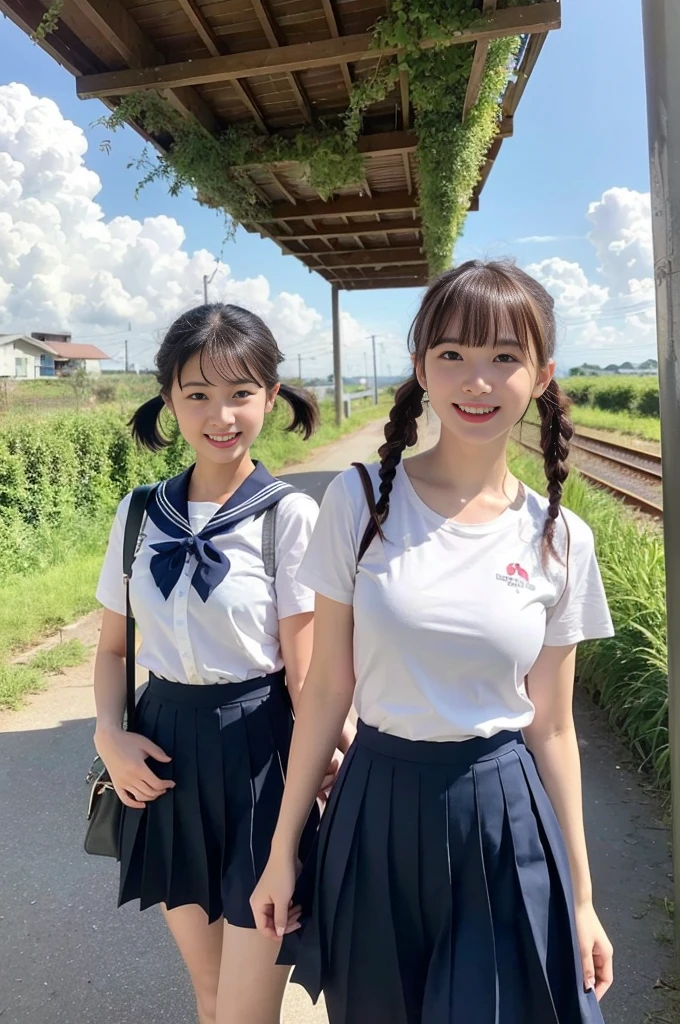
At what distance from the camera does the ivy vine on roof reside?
2.84 m

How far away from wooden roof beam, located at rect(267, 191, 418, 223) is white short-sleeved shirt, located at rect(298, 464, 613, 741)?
5.00 m

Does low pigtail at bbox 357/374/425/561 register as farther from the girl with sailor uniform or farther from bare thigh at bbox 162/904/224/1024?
bare thigh at bbox 162/904/224/1024

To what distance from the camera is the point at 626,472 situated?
13.5 meters

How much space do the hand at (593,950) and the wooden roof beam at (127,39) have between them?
3.66 metres

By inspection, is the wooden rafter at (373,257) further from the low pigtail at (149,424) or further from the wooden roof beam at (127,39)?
the low pigtail at (149,424)

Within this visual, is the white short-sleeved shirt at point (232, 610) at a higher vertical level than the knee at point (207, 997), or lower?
higher

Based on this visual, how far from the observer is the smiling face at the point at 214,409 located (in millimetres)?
1451

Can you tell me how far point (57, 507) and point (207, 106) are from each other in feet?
15.5

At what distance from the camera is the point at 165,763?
1.40 m

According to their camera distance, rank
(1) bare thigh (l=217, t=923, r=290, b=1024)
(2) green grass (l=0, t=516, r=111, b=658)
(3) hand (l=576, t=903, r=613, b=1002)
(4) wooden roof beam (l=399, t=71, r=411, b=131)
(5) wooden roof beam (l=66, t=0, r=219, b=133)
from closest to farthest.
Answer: (3) hand (l=576, t=903, r=613, b=1002)
(1) bare thigh (l=217, t=923, r=290, b=1024)
(5) wooden roof beam (l=66, t=0, r=219, b=133)
(4) wooden roof beam (l=399, t=71, r=411, b=131)
(2) green grass (l=0, t=516, r=111, b=658)

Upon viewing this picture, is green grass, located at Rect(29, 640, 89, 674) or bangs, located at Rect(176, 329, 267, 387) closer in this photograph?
bangs, located at Rect(176, 329, 267, 387)

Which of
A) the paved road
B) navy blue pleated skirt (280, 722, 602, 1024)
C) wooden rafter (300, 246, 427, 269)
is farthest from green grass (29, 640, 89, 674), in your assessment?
wooden rafter (300, 246, 427, 269)

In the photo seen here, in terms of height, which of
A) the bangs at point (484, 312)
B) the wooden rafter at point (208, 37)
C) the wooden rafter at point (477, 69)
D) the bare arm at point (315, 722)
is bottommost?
the bare arm at point (315, 722)

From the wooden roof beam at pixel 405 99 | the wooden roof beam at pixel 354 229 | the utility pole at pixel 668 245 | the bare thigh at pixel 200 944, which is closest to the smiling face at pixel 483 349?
the utility pole at pixel 668 245
